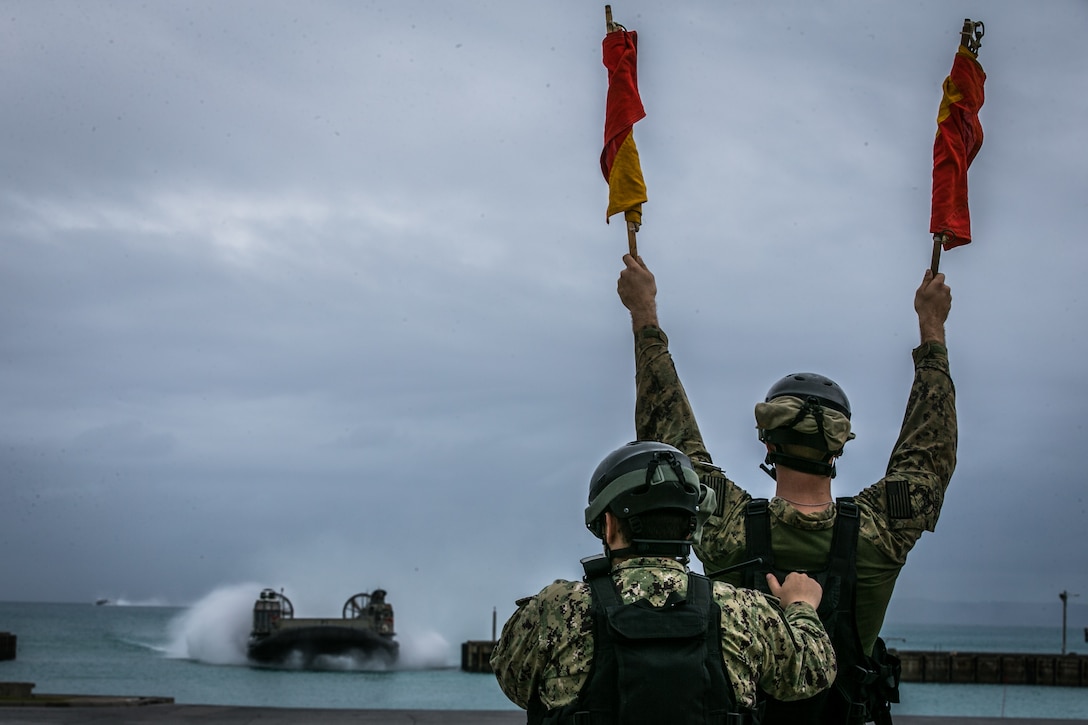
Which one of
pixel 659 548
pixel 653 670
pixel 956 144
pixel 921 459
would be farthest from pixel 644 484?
pixel 956 144

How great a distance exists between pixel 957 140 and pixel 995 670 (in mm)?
76423

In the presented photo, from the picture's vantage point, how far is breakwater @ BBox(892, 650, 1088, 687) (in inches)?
2825

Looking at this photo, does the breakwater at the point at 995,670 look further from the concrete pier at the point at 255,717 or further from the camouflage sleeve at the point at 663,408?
the camouflage sleeve at the point at 663,408

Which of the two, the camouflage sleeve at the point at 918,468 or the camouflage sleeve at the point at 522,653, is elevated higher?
the camouflage sleeve at the point at 918,468

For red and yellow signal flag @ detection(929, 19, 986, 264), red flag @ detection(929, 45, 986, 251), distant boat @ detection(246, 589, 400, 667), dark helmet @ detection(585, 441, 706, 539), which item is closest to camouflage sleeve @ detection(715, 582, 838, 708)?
dark helmet @ detection(585, 441, 706, 539)

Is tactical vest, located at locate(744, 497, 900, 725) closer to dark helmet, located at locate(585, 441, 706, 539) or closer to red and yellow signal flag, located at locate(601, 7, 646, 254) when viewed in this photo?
dark helmet, located at locate(585, 441, 706, 539)

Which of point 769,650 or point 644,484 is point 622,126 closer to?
point 644,484

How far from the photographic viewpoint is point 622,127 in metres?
4.19

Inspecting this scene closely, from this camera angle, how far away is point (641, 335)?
3822 mm

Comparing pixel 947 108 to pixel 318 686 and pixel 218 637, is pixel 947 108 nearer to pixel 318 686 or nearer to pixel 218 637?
pixel 318 686

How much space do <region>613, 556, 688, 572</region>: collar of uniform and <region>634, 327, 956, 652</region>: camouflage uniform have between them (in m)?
0.39

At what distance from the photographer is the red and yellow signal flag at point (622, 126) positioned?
13.5ft

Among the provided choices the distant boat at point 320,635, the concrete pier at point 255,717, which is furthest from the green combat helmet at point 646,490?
the distant boat at point 320,635

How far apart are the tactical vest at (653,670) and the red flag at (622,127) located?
164 cm
